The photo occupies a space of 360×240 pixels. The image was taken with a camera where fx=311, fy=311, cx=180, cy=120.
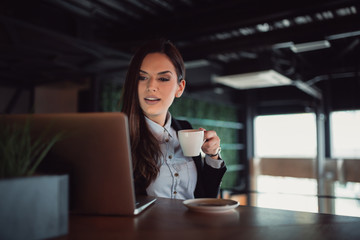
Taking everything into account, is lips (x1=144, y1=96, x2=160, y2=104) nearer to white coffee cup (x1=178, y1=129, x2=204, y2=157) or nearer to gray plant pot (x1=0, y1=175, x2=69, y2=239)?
white coffee cup (x1=178, y1=129, x2=204, y2=157)

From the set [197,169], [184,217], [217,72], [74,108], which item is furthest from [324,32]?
[217,72]

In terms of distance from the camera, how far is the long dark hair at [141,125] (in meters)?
1.38

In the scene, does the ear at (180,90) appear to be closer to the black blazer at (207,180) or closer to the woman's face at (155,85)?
the woman's face at (155,85)

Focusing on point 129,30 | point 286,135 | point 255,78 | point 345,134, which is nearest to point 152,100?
point 129,30

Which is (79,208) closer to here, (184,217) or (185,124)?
(184,217)

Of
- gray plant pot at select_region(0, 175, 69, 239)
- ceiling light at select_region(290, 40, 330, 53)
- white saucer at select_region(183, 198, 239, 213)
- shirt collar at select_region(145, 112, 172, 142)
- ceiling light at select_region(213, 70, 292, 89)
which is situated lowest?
white saucer at select_region(183, 198, 239, 213)

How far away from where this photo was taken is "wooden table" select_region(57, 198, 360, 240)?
714 mm

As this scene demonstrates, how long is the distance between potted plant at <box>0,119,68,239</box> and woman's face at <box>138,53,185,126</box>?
29.2 inches

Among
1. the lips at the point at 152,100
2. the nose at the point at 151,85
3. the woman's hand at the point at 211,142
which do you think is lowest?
the woman's hand at the point at 211,142

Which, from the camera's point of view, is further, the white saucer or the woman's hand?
the woman's hand

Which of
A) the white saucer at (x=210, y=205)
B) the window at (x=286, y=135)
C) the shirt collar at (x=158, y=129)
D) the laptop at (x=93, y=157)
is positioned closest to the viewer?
the laptop at (x=93, y=157)

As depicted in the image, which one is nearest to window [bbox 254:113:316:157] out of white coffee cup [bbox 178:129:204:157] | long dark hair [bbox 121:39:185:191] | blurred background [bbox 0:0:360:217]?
blurred background [bbox 0:0:360:217]

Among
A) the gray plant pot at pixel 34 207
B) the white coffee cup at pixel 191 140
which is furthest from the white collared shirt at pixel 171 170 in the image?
the gray plant pot at pixel 34 207

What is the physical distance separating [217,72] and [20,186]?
26.0 ft
